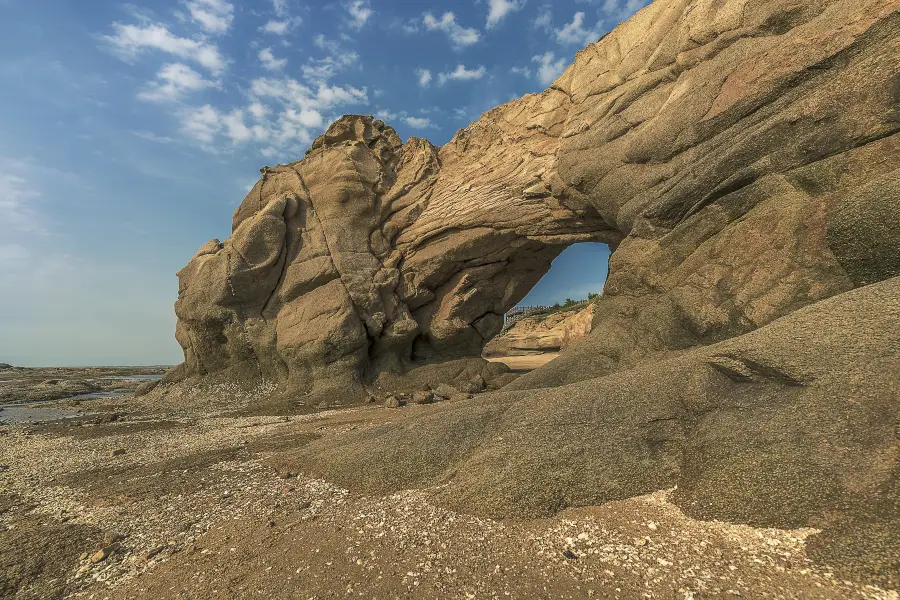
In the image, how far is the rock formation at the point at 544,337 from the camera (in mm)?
55319

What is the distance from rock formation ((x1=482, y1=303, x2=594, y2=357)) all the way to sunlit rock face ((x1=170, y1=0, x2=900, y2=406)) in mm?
32870

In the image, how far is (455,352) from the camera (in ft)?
82.0

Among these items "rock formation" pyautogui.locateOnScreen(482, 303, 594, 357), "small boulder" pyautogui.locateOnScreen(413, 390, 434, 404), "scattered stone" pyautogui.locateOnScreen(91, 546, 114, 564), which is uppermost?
"rock formation" pyautogui.locateOnScreen(482, 303, 594, 357)

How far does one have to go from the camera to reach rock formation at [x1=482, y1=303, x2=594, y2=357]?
181 feet

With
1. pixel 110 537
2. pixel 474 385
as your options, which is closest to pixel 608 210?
Result: pixel 474 385

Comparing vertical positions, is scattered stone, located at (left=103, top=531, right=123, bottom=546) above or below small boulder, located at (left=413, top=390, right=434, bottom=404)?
below

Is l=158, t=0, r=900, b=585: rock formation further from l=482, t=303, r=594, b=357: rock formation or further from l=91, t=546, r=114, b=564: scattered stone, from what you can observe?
l=482, t=303, r=594, b=357: rock formation

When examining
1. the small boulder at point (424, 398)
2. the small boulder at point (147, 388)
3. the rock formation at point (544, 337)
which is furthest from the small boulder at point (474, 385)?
the rock formation at point (544, 337)

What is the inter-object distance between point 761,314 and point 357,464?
934 cm

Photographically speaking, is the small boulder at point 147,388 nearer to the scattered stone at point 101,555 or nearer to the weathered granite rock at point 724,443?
the weathered granite rock at point 724,443

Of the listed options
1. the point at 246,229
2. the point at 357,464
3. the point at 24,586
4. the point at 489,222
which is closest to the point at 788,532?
the point at 357,464

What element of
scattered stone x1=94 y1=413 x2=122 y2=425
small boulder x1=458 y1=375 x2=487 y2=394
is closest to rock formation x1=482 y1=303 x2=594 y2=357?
small boulder x1=458 y1=375 x2=487 y2=394

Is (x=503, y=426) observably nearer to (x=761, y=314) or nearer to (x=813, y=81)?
(x=761, y=314)

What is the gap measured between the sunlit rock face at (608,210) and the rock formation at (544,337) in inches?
1294
